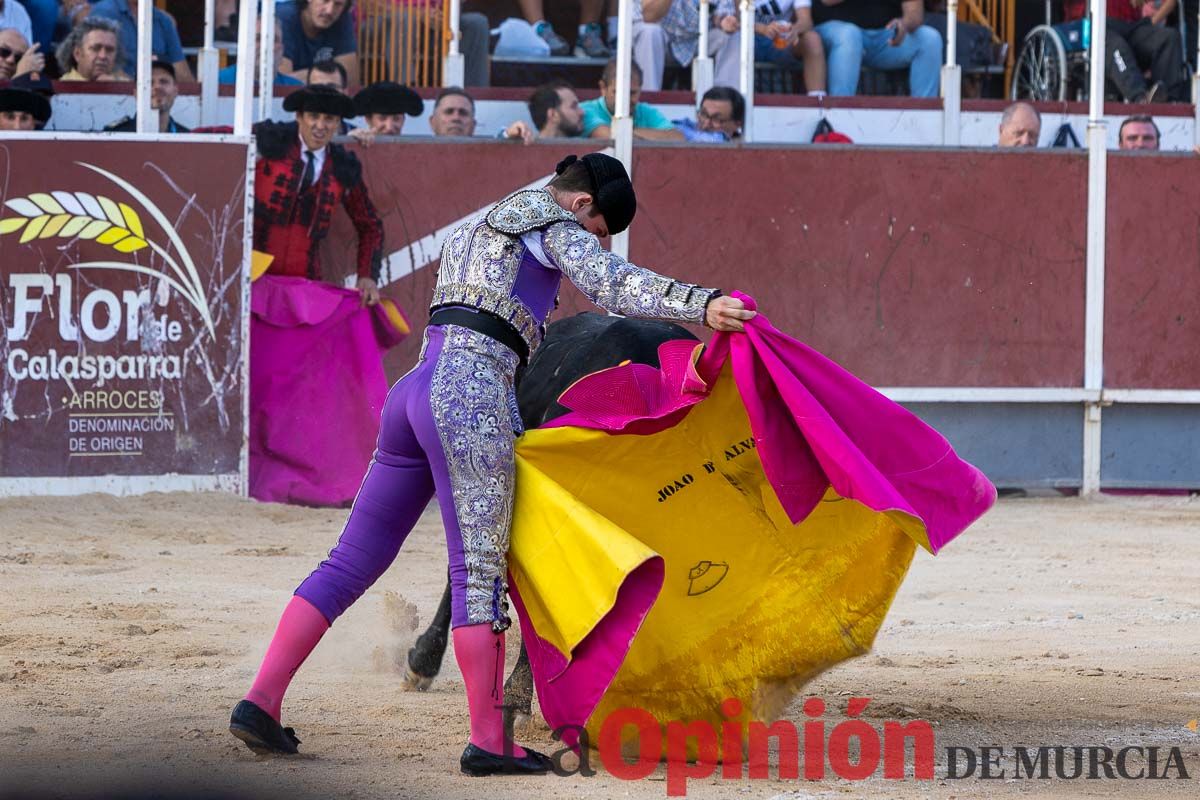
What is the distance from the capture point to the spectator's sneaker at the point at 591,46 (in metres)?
10.5

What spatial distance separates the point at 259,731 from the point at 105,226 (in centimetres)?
428

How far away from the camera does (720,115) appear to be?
8.59 m

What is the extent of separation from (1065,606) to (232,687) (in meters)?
2.86

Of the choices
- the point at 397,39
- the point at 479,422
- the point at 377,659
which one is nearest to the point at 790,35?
the point at 397,39

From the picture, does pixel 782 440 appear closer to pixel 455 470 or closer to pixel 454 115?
pixel 455 470

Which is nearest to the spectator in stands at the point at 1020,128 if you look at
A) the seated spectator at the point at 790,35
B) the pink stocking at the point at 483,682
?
the seated spectator at the point at 790,35

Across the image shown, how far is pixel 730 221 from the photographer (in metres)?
8.26

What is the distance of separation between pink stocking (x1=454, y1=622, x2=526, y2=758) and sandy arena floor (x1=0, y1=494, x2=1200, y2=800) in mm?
99

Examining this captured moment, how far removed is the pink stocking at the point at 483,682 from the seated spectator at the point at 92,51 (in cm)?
588

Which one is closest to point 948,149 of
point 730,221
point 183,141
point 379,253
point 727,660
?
point 730,221

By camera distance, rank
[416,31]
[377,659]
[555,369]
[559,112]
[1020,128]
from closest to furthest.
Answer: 1. [555,369]
2. [377,659]
3. [559,112]
4. [1020,128]
5. [416,31]

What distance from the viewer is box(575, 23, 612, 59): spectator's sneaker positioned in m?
10.5

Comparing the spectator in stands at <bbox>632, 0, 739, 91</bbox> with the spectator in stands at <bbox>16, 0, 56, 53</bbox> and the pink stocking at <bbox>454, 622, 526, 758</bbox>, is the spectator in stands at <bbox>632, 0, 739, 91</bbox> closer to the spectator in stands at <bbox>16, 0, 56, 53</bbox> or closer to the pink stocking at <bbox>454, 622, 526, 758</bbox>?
the spectator in stands at <bbox>16, 0, 56, 53</bbox>

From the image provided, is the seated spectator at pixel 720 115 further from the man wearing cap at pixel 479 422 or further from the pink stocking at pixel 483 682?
the pink stocking at pixel 483 682
